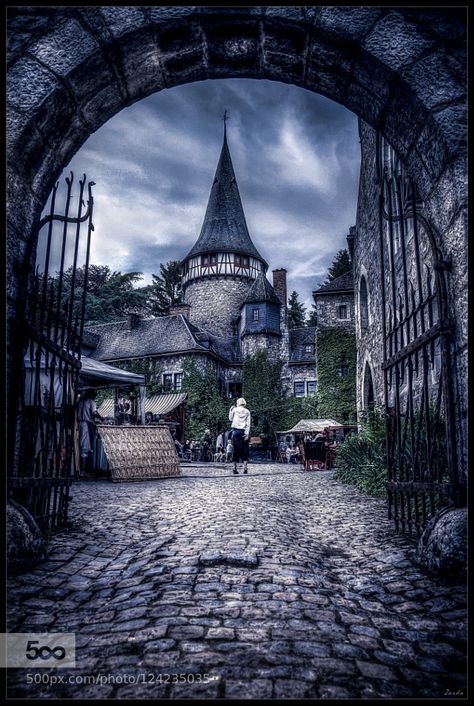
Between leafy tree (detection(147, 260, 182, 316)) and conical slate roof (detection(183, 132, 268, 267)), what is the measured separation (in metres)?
10.2

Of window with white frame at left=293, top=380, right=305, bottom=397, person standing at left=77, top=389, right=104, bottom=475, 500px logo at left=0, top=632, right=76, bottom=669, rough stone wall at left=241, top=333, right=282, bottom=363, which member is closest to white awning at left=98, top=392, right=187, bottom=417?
rough stone wall at left=241, top=333, right=282, bottom=363

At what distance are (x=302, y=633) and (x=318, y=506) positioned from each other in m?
4.05

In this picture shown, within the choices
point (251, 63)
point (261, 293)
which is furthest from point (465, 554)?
point (261, 293)

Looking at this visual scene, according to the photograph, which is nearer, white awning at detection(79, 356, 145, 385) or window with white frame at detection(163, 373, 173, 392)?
white awning at detection(79, 356, 145, 385)

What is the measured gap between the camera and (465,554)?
7.81ft

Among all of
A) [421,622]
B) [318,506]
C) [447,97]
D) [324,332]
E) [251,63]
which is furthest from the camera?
[324,332]

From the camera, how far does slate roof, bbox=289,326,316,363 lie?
32.2 metres

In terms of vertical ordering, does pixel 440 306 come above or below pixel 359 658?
above

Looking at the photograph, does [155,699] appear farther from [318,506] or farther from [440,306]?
[318,506]

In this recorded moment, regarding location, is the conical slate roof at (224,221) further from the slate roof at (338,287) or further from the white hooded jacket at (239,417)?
the white hooded jacket at (239,417)

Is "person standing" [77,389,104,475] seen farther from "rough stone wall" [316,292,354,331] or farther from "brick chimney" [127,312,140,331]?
"brick chimney" [127,312,140,331]

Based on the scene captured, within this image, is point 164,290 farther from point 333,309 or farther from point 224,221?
point 333,309

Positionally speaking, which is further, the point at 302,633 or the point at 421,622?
the point at 421,622

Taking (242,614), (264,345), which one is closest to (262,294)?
(264,345)
